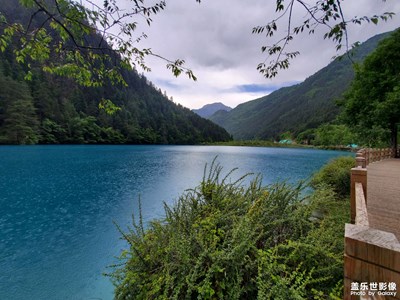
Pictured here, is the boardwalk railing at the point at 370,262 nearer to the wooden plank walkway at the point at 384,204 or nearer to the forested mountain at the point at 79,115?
the wooden plank walkway at the point at 384,204

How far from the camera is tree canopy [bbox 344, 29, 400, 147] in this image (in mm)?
15375

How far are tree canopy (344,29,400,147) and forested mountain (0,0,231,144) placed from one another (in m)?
27.0

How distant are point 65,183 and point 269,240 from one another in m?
16.8

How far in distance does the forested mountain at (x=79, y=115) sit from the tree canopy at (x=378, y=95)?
2699 cm

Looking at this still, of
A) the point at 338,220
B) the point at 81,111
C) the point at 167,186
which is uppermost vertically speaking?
the point at 81,111

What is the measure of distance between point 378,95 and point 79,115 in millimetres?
78250

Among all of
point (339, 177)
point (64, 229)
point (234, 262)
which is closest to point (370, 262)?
point (234, 262)

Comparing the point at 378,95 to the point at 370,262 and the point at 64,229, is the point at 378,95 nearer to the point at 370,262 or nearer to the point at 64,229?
the point at 370,262

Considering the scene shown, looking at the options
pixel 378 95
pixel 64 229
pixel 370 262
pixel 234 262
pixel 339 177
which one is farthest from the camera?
pixel 378 95

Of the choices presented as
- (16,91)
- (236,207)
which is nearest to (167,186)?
(236,207)

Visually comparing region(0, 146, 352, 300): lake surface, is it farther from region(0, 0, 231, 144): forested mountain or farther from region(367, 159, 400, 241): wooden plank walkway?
region(0, 0, 231, 144): forested mountain

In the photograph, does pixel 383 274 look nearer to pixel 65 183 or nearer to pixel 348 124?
pixel 65 183

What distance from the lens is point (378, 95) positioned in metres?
17.0

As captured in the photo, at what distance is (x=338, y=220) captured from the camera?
4902 mm
